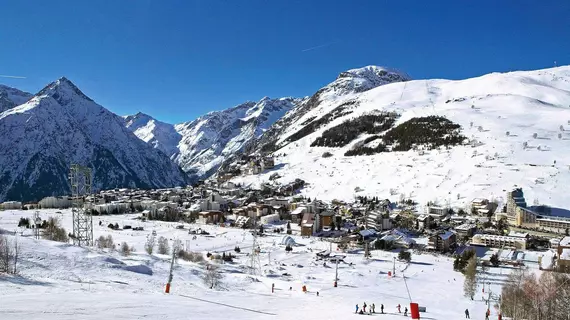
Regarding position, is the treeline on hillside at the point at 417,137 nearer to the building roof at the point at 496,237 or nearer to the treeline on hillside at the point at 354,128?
the treeline on hillside at the point at 354,128

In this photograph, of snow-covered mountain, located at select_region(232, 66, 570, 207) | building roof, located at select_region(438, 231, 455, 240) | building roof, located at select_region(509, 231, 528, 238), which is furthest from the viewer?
snow-covered mountain, located at select_region(232, 66, 570, 207)

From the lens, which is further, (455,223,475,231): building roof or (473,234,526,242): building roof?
(455,223,475,231): building roof

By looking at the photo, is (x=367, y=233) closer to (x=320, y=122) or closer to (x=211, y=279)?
(x=211, y=279)

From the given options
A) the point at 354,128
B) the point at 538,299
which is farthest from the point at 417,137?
the point at 538,299

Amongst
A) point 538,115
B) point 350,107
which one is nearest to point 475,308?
point 538,115

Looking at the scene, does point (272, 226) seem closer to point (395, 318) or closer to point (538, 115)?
point (395, 318)

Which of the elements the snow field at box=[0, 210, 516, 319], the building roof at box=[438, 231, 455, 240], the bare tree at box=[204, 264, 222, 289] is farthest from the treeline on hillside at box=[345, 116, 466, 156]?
the bare tree at box=[204, 264, 222, 289]

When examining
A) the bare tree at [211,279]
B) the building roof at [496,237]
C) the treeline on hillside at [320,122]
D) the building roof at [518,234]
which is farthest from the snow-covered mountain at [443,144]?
the bare tree at [211,279]

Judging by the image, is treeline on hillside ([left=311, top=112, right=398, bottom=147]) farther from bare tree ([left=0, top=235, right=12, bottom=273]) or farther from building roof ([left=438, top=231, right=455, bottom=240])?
bare tree ([left=0, top=235, right=12, bottom=273])
